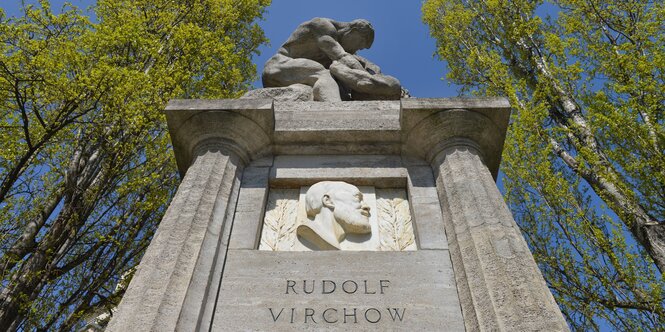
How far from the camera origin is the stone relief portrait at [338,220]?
189 inches

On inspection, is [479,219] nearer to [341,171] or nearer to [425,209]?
[425,209]

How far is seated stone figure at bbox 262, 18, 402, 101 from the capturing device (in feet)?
24.3

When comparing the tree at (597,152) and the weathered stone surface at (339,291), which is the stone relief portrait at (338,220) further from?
the tree at (597,152)

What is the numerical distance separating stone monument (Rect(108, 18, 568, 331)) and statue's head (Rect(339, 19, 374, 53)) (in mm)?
1981

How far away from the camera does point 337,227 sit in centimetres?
483

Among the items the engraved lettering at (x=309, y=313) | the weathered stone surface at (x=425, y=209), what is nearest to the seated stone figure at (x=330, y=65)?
the weathered stone surface at (x=425, y=209)

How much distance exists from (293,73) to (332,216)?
3.31 metres

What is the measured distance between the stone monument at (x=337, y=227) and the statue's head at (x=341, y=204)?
14 mm

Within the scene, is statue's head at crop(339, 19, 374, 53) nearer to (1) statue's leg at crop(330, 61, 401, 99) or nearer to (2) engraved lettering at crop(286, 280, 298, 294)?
(1) statue's leg at crop(330, 61, 401, 99)

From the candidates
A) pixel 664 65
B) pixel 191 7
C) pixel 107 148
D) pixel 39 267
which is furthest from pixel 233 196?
pixel 191 7

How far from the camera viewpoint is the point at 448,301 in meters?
4.04

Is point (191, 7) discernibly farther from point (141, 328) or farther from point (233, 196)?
point (141, 328)

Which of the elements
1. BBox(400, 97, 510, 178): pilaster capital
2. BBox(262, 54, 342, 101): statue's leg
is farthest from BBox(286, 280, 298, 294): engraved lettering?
BBox(262, 54, 342, 101): statue's leg

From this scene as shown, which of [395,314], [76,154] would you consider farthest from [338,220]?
[76,154]
